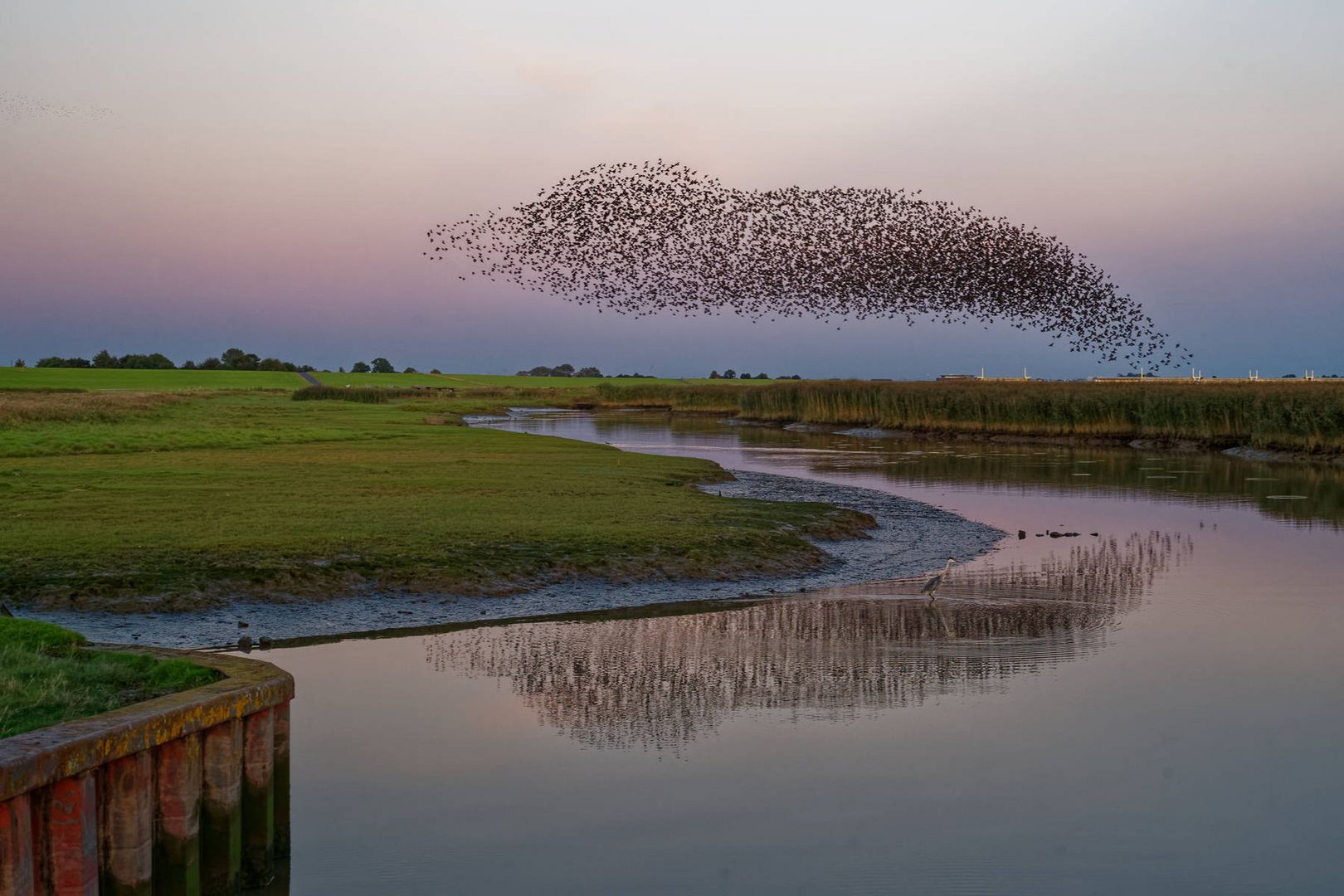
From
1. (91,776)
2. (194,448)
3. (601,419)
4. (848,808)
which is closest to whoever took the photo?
(91,776)

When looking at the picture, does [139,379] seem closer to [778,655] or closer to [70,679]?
[778,655]

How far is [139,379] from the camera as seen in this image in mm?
121000

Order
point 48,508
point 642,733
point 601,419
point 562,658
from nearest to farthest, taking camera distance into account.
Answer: point 642,733 → point 562,658 → point 48,508 → point 601,419

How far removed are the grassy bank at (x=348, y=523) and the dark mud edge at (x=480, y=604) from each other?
36 centimetres

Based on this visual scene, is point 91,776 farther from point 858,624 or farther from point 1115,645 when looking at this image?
point 1115,645

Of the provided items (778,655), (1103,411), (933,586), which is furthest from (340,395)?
(778,655)

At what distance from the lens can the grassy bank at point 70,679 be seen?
7504 mm

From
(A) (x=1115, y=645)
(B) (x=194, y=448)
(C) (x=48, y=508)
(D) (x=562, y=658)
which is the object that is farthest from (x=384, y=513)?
(B) (x=194, y=448)

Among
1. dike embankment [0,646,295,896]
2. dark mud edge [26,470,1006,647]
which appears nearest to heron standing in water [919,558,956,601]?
dark mud edge [26,470,1006,647]

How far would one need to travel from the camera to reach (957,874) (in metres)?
7.72

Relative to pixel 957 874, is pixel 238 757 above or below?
above

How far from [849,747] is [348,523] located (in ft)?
37.5

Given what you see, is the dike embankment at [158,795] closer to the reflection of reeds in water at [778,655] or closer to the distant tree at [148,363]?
the reflection of reeds in water at [778,655]

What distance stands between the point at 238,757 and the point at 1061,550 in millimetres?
16698
